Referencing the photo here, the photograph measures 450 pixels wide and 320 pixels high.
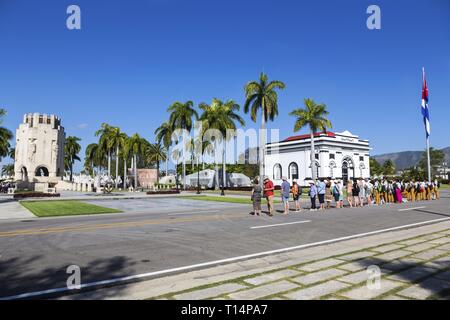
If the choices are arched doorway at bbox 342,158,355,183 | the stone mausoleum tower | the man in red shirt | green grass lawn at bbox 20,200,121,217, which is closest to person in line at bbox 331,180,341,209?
the man in red shirt

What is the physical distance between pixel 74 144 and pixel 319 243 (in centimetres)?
9618

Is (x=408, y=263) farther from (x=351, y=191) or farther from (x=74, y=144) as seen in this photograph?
(x=74, y=144)

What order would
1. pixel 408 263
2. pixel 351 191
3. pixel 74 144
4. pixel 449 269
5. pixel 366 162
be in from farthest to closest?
pixel 74 144, pixel 366 162, pixel 351 191, pixel 408 263, pixel 449 269

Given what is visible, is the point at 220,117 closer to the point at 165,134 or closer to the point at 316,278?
the point at 165,134

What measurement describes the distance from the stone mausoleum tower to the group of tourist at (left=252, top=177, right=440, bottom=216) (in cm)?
5069

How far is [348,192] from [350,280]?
16.5 meters

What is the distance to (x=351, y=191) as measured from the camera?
810 inches

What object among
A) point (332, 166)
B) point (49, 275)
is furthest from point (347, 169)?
point (49, 275)

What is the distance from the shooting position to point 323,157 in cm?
6744

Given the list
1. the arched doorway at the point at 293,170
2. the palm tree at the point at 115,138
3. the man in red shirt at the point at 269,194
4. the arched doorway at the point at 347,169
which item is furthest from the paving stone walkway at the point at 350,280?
the arched doorway at the point at 347,169

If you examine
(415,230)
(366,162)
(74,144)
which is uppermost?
(74,144)

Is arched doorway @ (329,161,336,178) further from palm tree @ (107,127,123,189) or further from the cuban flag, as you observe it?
palm tree @ (107,127,123,189)
